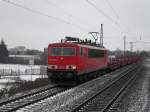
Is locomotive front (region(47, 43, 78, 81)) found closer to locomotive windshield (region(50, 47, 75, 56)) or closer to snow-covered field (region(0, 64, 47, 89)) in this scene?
locomotive windshield (region(50, 47, 75, 56))

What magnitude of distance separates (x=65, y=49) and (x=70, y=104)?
8.96 m

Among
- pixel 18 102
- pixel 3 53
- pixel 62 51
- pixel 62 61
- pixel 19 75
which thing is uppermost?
pixel 3 53

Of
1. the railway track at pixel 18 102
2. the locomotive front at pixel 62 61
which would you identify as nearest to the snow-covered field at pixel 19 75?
the locomotive front at pixel 62 61

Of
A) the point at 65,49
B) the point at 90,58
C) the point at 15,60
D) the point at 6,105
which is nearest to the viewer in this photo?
the point at 6,105

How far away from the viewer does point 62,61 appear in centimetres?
2261

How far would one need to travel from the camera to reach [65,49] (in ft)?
75.4

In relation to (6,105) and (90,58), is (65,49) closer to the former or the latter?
(90,58)

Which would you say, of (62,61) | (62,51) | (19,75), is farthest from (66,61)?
(19,75)

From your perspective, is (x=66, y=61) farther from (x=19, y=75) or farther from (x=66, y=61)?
(x=19, y=75)

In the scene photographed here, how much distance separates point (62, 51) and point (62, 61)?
81 centimetres

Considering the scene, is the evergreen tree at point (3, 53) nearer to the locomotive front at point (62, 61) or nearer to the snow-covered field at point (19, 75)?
A: the snow-covered field at point (19, 75)

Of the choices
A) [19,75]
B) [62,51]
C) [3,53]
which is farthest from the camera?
[3,53]

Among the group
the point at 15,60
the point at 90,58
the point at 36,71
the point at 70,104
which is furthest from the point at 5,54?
the point at 70,104

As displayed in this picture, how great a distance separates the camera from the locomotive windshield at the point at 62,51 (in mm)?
22752
